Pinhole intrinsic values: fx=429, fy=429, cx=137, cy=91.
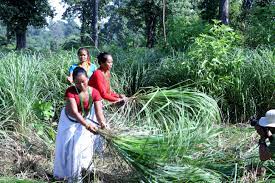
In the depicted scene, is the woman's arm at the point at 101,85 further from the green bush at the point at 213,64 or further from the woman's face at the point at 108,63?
the green bush at the point at 213,64

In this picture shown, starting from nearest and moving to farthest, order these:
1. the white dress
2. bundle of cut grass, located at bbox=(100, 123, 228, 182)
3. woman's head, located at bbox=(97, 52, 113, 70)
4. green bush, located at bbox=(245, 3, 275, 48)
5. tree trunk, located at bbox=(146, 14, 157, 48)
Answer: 1. bundle of cut grass, located at bbox=(100, 123, 228, 182)
2. the white dress
3. woman's head, located at bbox=(97, 52, 113, 70)
4. green bush, located at bbox=(245, 3, 275, 48)
5. tree trunk, located at bbox=(146, 14, 157, 48)

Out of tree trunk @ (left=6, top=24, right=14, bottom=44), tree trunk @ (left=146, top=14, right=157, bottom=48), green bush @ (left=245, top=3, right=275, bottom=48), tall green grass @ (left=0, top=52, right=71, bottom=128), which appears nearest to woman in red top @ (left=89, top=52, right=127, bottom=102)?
tall green grass @ (left=0, top=52, right=71, bottom=128)

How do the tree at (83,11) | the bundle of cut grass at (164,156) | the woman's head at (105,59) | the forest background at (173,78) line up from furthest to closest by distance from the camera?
the tree at (83,11), the forest background at (173,78), the woman's head at (105,59), the bundle of cut grass at (164,156)

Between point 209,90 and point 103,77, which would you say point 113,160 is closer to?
point 103,77

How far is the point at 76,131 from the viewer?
3.87 meters

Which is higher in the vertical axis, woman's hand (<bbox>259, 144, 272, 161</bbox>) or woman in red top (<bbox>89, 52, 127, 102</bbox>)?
woman in red top (<bbox>89, 52, 127, 102</bbox>)

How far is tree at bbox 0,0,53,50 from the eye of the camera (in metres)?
20.4

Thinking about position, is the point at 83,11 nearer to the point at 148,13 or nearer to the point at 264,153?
the point at 148,13

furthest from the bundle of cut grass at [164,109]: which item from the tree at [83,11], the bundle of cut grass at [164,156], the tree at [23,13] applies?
the tree at [83,11]

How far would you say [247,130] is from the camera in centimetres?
551

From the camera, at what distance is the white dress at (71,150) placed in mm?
3869

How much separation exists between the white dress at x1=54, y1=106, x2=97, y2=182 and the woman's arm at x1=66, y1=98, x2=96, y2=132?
0.51 feet

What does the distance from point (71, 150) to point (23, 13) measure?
18.2m

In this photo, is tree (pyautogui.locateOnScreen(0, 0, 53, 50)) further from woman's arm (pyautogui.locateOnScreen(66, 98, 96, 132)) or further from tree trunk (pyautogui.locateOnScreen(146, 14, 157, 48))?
woman's arm (pyautogui.locateOnScreen(66, 98, 96, 132))
